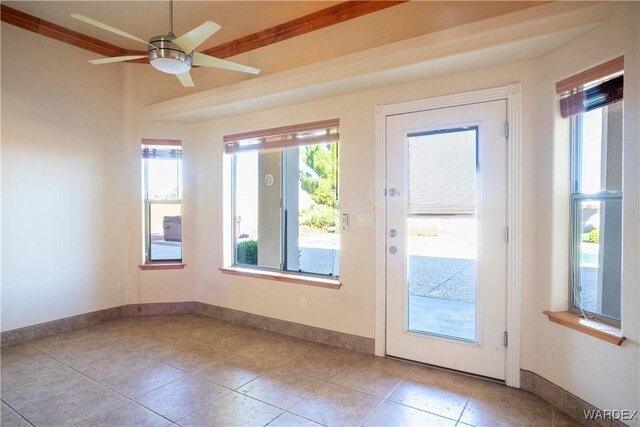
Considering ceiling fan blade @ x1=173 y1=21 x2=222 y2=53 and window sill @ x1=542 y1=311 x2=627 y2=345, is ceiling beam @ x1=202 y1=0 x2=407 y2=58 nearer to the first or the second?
A: ceiling fan blade @ x1=173 y1=21 x2=222 y2=53

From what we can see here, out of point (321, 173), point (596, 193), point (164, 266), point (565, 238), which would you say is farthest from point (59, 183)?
point (596, 193)

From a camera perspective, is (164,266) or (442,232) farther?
(164,266)

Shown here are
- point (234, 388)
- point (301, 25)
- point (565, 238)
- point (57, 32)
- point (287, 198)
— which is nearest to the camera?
point (565, 238)

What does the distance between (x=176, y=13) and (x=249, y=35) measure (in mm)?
709

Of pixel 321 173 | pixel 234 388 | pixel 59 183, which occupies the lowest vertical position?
pixel 234 388

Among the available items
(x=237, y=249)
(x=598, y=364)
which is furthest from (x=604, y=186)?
(x=237, y=249)

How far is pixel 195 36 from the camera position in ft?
7.20

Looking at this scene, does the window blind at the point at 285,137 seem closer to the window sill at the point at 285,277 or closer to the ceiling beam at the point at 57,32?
the window sill at the point at 285,277

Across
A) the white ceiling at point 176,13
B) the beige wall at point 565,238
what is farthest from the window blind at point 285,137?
the beige wall at point 565,238

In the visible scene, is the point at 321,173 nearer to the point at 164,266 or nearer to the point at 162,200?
the point at 162,200

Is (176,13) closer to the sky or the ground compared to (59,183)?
closer to the sky

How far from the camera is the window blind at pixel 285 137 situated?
3.39m

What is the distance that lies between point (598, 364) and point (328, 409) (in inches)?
66.4

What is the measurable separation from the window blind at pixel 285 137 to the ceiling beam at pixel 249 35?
859 millimetres
